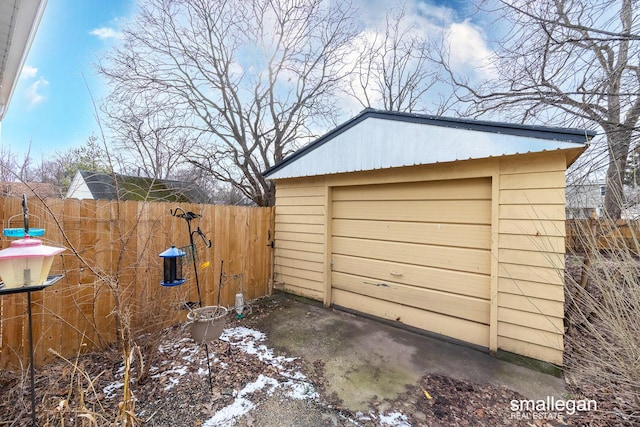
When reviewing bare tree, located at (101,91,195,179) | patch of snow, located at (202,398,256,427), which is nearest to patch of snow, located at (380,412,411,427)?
patch of snow, located at (202,398,256,427)

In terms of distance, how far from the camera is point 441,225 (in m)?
3.30

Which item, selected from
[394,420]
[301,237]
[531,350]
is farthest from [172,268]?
[531,350]

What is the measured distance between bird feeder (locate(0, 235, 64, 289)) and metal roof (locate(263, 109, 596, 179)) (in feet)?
10.6

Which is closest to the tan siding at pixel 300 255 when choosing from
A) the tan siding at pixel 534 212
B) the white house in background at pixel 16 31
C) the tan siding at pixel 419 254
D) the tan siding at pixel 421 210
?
the tan siding at pixel 419 254

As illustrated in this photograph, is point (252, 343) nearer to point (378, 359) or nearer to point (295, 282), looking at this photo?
point (378, 359)

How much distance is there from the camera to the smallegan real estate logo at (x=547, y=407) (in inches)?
79.5

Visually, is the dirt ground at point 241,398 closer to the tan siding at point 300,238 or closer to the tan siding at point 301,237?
the tan siding at point 300,238

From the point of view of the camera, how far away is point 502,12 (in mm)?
3850

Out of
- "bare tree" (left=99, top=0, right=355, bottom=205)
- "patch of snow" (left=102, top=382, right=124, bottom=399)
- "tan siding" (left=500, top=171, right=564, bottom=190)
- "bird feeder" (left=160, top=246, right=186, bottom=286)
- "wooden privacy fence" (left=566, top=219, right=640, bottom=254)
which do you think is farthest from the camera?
"bare tree" (left=99, top=0, right=355, bottom=205)

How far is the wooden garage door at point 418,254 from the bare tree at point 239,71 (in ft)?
16.3

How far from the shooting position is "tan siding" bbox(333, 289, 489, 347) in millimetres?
3030

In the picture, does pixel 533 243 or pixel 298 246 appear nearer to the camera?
pixel 533 243

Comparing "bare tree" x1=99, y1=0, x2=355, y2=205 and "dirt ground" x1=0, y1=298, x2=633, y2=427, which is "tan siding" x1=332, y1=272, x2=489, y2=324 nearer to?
"dirt ground" x1=0, y1=298, x2=633, y2=427

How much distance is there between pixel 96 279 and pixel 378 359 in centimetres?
309
